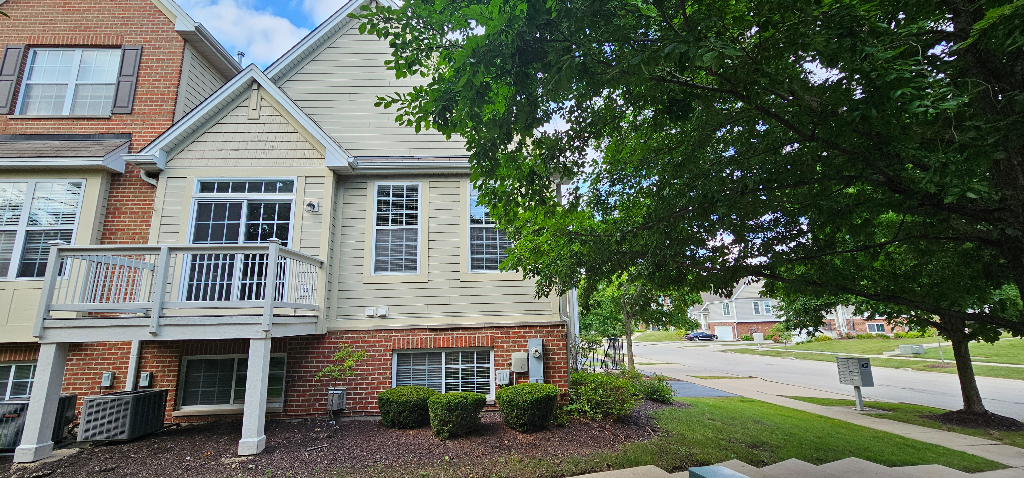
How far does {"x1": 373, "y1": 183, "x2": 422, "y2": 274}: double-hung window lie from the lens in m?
8.85

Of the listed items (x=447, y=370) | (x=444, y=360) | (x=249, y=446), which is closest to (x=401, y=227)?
(x=444, y=360)

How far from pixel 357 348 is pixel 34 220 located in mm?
6070

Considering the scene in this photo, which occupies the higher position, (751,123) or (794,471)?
(751,123)

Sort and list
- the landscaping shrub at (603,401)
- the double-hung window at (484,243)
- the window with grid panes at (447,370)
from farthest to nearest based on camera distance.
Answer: the double-hung window at (484,243) → the window with grid panes at (447,370) → the landscaping shrub at (603,401)

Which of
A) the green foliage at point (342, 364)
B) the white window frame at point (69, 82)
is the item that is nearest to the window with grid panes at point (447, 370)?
the green foliage at point (342, 364)

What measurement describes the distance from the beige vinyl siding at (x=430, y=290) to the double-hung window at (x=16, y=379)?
5.38 metres

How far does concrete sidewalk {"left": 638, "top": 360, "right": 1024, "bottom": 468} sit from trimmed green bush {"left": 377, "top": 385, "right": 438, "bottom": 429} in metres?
8.21

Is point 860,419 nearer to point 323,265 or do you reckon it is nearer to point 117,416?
point 323,265

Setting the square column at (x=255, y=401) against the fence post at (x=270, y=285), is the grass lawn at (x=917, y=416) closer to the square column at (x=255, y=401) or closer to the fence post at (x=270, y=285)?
the square column at (x=255, y=401)

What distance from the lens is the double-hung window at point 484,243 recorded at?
29.3 feet

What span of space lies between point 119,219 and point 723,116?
10184 mm

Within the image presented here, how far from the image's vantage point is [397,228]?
8.98 meters

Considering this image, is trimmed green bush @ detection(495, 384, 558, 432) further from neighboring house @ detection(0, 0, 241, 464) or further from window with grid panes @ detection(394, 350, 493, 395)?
neighboring house @ detection(0, 0, 241, 464)

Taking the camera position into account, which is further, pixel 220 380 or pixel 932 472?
pixel 220 380
